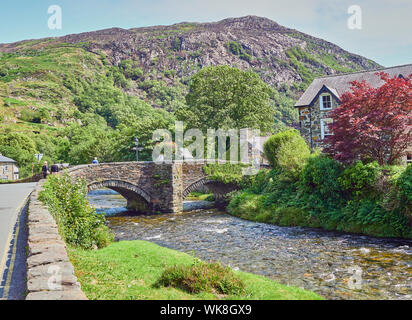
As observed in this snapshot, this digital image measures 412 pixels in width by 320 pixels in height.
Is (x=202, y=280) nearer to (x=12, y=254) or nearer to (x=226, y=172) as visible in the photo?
(x=12, y=254)

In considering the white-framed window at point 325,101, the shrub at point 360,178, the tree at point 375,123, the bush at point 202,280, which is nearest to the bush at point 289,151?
the tree at point 375,123

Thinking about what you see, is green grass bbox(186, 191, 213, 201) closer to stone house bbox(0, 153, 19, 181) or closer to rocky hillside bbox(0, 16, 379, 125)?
stone house bbox(0, 153, 19, 181)

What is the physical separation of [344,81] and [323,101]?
3.36m

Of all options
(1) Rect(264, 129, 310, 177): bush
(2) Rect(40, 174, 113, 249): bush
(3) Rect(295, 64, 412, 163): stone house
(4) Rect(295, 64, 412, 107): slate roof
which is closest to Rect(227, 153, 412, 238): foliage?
(1) Rect(264, 129, 310, 177): bush

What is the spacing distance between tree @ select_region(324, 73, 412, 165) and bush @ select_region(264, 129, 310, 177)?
12.8 ft

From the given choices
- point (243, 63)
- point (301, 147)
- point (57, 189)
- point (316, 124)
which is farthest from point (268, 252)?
point (243, 63)

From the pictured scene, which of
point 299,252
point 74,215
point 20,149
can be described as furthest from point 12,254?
point 20,149

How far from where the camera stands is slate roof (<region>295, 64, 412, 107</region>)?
30.3 meters

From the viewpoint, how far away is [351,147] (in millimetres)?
20281

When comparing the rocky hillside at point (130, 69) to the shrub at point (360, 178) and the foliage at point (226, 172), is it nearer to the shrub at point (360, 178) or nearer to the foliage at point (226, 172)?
the foliage at point (226, 172)

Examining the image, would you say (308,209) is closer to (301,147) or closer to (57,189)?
(301,147)

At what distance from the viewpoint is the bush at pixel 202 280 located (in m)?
7.97

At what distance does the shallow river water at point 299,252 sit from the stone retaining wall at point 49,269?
540 cm

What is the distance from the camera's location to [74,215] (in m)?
13.0
